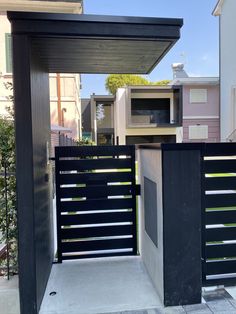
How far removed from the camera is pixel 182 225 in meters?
2.45

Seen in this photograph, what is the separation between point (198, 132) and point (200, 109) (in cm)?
154

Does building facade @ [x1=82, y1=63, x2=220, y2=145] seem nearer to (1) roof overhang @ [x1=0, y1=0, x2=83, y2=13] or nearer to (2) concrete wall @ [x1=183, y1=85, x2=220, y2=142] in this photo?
(2) concrete wall @ [x1=183, y1=85, x2=220, y2=142]

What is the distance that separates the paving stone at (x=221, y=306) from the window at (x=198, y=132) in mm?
17180

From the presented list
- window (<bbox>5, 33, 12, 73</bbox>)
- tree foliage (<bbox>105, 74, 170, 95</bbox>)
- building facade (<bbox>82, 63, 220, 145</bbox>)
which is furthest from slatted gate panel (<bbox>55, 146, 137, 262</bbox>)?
tree foliage (<bbox>105, 74, 170, 95</bbox>)

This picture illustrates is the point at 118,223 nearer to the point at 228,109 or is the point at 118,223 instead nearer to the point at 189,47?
A: the point at 228,109

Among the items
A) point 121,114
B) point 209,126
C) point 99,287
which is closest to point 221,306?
point 99,287

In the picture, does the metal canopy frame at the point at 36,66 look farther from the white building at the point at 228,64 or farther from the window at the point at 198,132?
the window at the point at 198,132

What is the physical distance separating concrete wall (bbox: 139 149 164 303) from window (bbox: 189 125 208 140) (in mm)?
16323

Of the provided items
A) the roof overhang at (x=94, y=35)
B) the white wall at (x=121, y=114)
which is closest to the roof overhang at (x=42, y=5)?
the roof overhang at (x=94, y=35)

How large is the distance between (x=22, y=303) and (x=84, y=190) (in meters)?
1.39

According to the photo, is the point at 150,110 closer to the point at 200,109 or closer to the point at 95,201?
the point at 200,109

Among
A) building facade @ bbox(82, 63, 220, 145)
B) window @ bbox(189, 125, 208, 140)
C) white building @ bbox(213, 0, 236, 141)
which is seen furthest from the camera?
window @ bbox(189, 125, 208, 140)

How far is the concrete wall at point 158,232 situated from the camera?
253 centimetres

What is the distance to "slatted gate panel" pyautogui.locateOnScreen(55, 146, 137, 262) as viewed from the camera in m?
3.39
